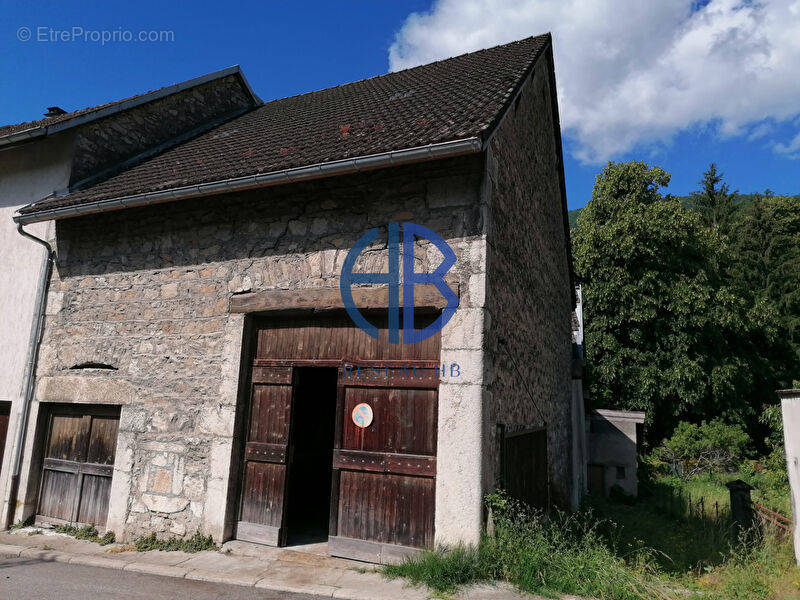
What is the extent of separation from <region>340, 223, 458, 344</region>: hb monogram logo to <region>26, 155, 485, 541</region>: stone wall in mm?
82

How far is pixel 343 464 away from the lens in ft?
15.8

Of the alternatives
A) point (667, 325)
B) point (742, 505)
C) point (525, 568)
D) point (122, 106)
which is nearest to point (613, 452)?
point (667, 325)

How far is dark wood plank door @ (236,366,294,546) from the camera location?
5051 millimetres

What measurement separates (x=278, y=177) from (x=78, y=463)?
4151mm

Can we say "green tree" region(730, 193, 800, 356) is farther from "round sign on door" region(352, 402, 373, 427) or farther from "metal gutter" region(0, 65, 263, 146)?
"round sign on door" region(352, 402, 373, 427)

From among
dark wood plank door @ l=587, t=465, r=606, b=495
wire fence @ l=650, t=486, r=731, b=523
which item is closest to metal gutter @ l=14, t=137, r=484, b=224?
wire fence @ l=650, t=486, r=731, b=523

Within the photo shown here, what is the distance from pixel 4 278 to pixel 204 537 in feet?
15.2

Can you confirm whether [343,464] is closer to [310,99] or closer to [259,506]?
[259,506]

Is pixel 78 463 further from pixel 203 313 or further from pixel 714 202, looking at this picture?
pixel 714 202

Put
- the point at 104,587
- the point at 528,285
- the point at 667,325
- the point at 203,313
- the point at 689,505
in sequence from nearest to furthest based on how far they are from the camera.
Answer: the point at 104,587, the point at 203,313, the point at 528,285, the point at 689,505, the point at 667,325

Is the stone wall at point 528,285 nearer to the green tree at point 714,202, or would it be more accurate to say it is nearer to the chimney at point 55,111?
the chimney at point 55,111

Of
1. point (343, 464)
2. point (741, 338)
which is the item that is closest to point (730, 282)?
point (741, 338)

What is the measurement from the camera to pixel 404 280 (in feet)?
15.6

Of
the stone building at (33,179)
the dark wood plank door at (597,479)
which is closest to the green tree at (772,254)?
the dark wood plank door at (597,479)
